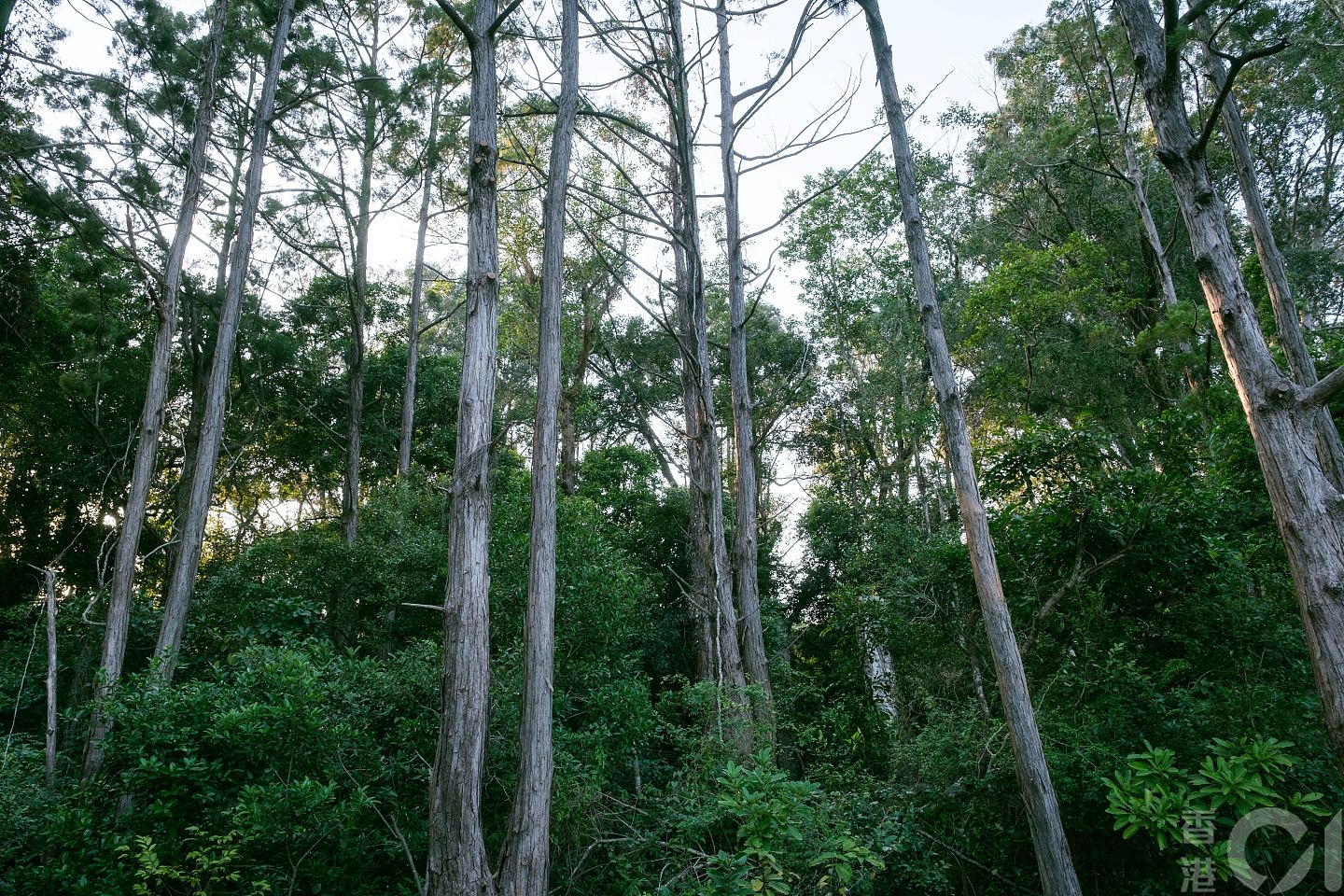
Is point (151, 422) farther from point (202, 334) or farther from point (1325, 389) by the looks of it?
point (1325, 389)

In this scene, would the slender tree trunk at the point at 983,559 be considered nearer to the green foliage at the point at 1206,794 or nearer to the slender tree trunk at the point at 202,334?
the green foliage at the point at 1206,794

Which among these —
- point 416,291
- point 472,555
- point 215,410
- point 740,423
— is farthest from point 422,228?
point 472,555

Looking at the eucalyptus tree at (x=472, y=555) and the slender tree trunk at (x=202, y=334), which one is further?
the slender tree trunk at (x=202, y=334)

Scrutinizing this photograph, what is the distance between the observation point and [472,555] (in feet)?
15.8

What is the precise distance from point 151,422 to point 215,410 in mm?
656

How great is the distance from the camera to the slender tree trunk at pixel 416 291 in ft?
44.1

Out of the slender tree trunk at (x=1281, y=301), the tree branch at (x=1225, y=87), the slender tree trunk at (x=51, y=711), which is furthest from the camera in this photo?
the slender tree trunk at (x=51, y=711)

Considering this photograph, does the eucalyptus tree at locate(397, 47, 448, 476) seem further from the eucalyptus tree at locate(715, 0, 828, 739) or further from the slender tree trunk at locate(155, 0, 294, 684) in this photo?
the eucalyptus tree at locate(715, 0, 828, 739)

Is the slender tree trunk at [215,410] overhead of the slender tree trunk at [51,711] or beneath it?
overhead

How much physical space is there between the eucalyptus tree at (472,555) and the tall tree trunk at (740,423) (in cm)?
372

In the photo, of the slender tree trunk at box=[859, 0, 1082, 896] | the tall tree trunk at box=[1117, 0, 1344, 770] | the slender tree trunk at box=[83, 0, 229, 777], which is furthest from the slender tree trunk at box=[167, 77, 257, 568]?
the tall tree trunk at box=[1117, 0, 1344, 770]

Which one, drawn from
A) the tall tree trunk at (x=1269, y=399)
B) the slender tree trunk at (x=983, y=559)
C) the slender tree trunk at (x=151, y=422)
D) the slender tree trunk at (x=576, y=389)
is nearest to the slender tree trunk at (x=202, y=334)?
the slender tree trunk at (x=151, y=422)

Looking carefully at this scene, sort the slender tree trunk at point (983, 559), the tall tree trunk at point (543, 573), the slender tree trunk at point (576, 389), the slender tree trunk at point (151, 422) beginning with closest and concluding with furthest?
the tall tree trunk at point (543, 573)
the slender tree trunk at point (983, 559)
the slender tree trunk at point (151, 422)
the slender tree trunk at point (576, 389)

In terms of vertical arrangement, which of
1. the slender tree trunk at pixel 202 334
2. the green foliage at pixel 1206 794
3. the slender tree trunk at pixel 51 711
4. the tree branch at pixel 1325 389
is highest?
the slender tree trunk at pixel 202 334
